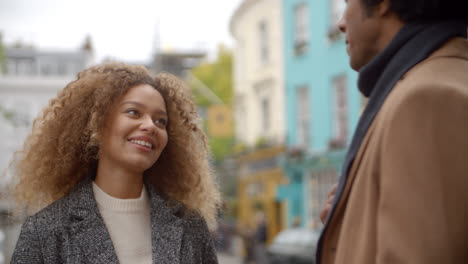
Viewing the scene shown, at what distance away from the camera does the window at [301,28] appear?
79.7 feet

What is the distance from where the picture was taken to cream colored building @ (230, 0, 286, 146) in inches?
1030

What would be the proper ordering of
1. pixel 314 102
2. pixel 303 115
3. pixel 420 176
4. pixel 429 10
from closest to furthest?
pixel 420 176 → pixel 429 10 → pixel 314 102 → pixel 303 115

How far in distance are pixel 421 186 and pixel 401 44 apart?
489 mm

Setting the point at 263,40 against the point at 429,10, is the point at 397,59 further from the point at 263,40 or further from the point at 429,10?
the point at 263,40

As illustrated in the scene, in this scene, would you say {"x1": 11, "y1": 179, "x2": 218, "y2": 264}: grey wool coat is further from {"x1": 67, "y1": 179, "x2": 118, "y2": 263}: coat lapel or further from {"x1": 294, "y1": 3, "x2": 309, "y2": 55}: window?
{"x1": 294, "y1": 3, "x2": 309, "y2": 55}: window

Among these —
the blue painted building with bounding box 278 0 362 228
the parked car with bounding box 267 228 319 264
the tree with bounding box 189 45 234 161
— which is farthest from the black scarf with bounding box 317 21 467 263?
the tree with bounding box 189 45 234 161

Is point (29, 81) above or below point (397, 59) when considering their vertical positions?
below

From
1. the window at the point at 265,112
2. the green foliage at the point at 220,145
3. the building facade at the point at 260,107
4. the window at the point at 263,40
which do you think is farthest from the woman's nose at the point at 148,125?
the green foliage at the point at 220,145

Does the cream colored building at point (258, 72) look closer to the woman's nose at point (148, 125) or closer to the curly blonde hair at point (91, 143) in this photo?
the curly blonde hair at point (91, 143)

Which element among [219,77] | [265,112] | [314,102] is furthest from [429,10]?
[219,77]

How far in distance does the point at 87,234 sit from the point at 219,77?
1739 inches

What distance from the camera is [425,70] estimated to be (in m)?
2.13

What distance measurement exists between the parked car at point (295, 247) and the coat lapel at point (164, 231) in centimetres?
1158

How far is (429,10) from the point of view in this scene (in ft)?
7.30
